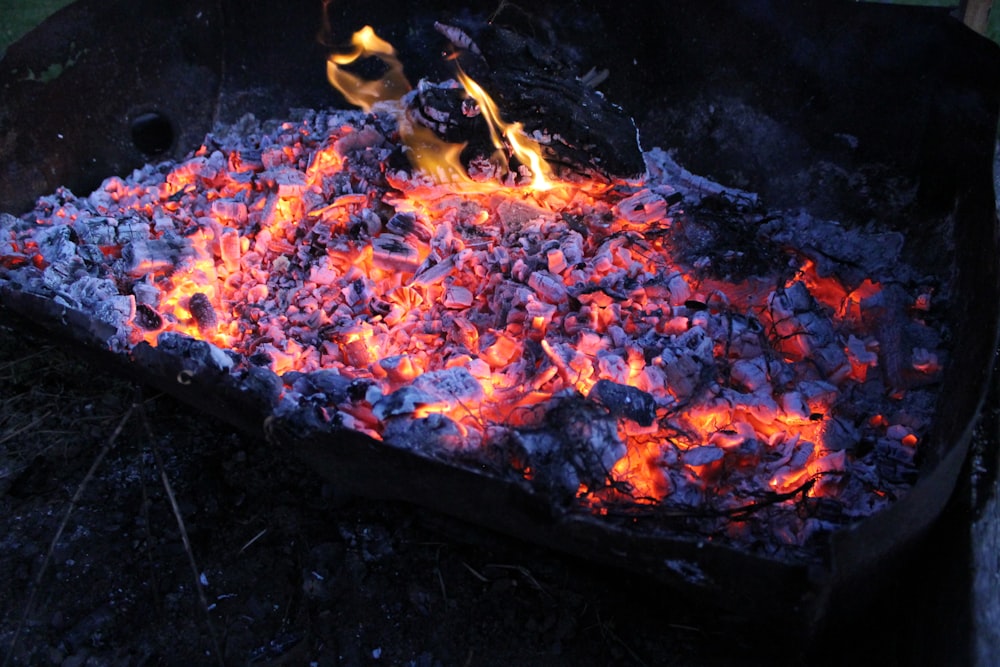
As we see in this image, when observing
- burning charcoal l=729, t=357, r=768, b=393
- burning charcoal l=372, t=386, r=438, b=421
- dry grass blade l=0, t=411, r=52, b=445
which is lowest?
dry grass blade l=0, t=411, r=52, b=445

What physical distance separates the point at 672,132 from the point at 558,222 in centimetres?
92

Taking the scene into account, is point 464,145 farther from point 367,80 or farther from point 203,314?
point 203,314

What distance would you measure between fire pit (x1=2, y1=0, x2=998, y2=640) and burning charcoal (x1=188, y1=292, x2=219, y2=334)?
0.03 feet

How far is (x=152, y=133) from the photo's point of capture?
356 cm

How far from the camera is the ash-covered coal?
204 centimetres

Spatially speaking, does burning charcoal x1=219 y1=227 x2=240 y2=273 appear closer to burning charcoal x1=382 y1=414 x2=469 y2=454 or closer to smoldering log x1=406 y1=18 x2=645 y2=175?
smoldering log x1=406 y1=18 x2=645 y2=175

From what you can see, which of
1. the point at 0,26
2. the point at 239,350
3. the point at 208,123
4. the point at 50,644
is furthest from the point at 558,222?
the point at 0,26

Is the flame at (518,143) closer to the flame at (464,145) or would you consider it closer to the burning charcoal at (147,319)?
the flame at (464,145)

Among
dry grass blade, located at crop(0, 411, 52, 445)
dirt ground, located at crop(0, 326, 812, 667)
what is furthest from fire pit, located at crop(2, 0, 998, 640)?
dry grass blade, located at crop(0, 411, 52, 445)

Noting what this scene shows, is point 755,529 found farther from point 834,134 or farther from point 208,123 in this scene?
point 208,123

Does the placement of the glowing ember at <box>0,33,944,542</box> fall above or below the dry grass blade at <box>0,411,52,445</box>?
above

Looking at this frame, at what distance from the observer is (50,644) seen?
196cm

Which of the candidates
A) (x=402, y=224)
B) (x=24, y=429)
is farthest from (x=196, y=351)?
(x=402, y=224)

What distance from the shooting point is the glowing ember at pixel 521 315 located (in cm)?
207
